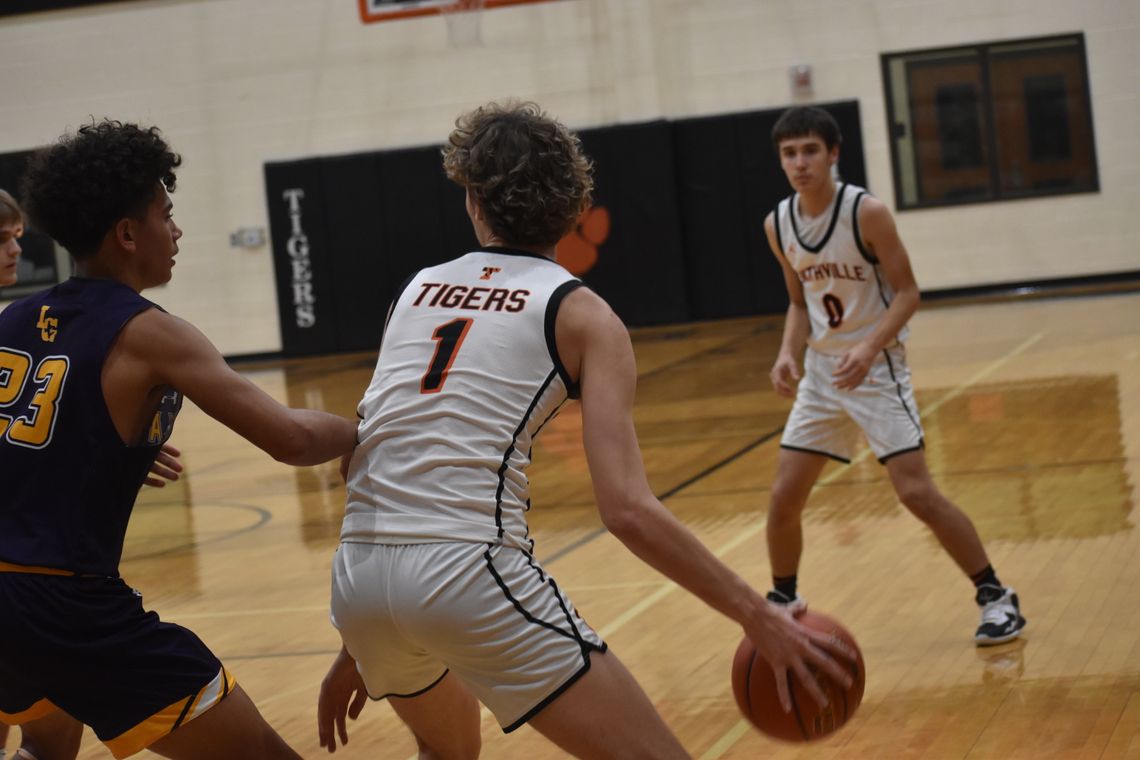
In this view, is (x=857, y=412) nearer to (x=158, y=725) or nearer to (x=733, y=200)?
(x=158, y=725)

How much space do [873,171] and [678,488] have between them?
984 centimetres

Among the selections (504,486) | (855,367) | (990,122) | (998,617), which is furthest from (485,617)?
(990,122)

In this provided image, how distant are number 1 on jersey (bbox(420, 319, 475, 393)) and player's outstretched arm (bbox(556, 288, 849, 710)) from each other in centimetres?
27

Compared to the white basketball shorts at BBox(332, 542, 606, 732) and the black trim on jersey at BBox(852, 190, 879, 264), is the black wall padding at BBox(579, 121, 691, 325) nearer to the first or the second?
the black trim on jersey at BBox(852, 190, 879, 264)

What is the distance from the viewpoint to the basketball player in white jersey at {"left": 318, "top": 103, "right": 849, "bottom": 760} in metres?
2.34

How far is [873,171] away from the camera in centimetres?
1703

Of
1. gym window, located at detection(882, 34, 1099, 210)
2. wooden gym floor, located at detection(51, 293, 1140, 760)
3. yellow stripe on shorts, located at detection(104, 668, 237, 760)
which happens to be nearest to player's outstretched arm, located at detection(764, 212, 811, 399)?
wooden gym floor, located at detection(51, 293, 1140, 760)

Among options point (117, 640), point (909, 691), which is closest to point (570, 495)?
point (909, 691)

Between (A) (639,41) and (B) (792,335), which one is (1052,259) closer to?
(A) (639,41)

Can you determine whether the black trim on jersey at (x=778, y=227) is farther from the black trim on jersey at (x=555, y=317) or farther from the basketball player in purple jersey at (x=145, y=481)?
the black trim on jersey at (x=555, y=317)

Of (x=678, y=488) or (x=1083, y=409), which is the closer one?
(x=678, y=488)

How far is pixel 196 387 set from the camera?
100.0 inches

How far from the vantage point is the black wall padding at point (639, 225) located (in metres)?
17.4

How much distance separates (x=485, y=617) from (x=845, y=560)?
3.93 m
